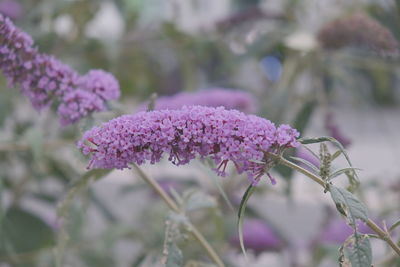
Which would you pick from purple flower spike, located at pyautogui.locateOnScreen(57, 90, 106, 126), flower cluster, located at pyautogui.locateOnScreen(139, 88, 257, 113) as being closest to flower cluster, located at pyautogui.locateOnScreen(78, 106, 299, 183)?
purple flower spike, located at pyautogui.locateOnScreen(57, 90, 106, 126)

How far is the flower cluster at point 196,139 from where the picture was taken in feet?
1.26

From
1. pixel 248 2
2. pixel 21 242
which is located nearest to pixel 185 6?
pixel 248 2

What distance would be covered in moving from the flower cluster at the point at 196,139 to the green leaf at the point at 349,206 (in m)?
0.04

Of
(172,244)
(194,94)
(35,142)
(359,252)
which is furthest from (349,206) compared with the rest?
(194,94)

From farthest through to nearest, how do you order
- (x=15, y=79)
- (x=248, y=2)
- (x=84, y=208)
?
1. (x=248, y=2)
2. (x=84, y=208)
3. (x=15, y=79)

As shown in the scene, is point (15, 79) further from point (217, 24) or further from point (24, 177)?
point (217, 24)

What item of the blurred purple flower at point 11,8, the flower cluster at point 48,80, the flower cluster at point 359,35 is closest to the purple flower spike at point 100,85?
the flower cluster at point 48,80

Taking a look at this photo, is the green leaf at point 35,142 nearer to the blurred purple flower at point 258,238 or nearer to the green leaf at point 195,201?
the green leaf at point 195,201

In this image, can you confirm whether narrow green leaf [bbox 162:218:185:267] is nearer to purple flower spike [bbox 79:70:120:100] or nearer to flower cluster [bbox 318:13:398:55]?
purple flower spike [bbox 79:70:120:100]

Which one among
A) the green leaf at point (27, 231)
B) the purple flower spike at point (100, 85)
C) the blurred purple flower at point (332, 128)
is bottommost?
the purple flower spike at point (100, 85)

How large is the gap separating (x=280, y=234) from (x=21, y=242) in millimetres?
472

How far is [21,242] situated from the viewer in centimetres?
104

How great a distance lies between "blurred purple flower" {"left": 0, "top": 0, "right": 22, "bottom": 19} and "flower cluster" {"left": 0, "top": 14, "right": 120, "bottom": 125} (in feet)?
2.49

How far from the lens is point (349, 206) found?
38 cm
